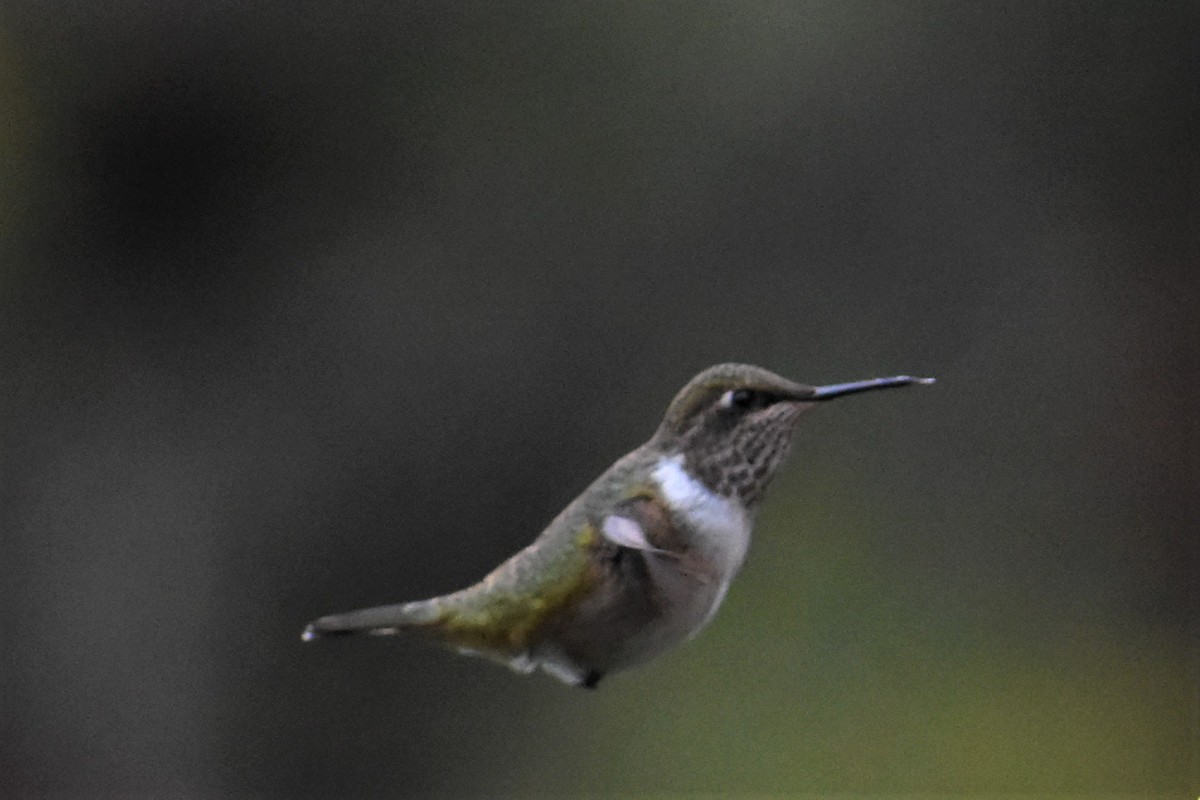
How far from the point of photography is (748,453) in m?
0.51

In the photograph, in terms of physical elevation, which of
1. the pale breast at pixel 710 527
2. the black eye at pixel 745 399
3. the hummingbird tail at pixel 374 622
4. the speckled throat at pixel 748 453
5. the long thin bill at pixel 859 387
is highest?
the black eye at pixel 745 399

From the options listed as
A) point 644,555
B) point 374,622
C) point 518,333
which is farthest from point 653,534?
point 518,333

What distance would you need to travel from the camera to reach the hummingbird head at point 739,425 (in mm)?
506

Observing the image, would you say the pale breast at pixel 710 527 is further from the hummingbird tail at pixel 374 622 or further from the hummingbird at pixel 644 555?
the hummingbird tail at pixel 374 622

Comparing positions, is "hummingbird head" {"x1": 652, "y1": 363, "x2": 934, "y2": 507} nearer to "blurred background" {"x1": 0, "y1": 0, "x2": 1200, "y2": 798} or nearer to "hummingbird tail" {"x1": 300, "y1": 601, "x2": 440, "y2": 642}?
"hummingbird tail" {"x1": 300, "y1": 601, "x2": 440, "y2": 642}

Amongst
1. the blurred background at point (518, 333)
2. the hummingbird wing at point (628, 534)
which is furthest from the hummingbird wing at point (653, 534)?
the blurred background at point (518, 333)

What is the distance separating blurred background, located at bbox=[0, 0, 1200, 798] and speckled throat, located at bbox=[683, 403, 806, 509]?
42.9 inches

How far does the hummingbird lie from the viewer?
0.51 meters

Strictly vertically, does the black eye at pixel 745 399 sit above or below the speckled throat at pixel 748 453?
above

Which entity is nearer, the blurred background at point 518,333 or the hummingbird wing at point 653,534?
the hummingbird wing at point 653,534

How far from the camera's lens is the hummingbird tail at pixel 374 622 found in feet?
1.63

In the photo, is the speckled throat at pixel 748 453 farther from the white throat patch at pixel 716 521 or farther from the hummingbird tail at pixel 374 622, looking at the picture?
the hummingbird tail at pixel 374 622

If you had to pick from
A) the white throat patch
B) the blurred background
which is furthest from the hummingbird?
the blurred background

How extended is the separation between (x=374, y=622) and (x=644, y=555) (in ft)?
0.35
